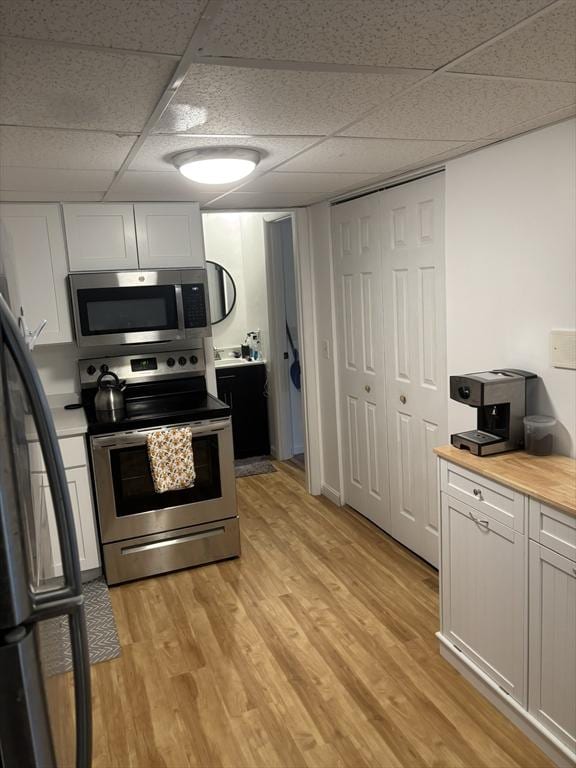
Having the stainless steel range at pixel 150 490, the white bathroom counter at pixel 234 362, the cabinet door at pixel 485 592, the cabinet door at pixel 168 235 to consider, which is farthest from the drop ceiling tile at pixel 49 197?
the cabinet door at pixel 485 592

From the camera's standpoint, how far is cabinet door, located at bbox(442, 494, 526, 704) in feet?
6.63

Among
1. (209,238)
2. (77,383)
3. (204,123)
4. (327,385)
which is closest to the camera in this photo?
(204,123)

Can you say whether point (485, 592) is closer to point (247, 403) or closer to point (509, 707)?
point (509, 707)

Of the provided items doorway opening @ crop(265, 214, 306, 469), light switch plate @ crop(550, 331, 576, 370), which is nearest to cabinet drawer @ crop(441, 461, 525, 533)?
light switch plate @ crop(550, 331, 576, 370)

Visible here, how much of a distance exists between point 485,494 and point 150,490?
1.86 metres

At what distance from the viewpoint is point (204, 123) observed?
173 cm

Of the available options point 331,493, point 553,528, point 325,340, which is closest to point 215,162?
point 553,528

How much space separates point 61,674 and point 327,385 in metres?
3.23

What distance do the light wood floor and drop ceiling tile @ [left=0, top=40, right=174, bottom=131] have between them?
2079mm

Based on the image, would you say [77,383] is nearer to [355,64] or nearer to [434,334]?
[434,334]

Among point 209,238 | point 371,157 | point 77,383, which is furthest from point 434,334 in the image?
point 209,238

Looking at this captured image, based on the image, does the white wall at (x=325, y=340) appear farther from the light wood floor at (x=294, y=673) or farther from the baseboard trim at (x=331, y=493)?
the light wood floor at (x=294, y=673)

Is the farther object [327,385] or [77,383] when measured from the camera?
[327,385]

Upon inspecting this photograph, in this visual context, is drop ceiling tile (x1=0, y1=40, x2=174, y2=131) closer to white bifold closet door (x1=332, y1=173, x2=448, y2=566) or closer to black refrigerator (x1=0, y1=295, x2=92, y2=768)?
black refrigerator (x1=0, y1=295, x2=92, y2=768)
